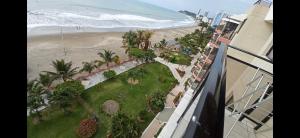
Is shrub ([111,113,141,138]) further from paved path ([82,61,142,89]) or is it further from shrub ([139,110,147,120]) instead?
paved path ([82,61,142,89])

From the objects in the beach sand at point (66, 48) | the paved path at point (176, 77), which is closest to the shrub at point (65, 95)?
the beach sand at point (66, 48)

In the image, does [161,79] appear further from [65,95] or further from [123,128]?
[123,128]

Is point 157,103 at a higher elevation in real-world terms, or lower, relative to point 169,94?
higher

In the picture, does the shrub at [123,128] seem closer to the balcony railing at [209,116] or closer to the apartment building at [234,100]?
the apartment building at [234,100]

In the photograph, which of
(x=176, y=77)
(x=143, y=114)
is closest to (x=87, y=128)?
(x=143, y=114)
